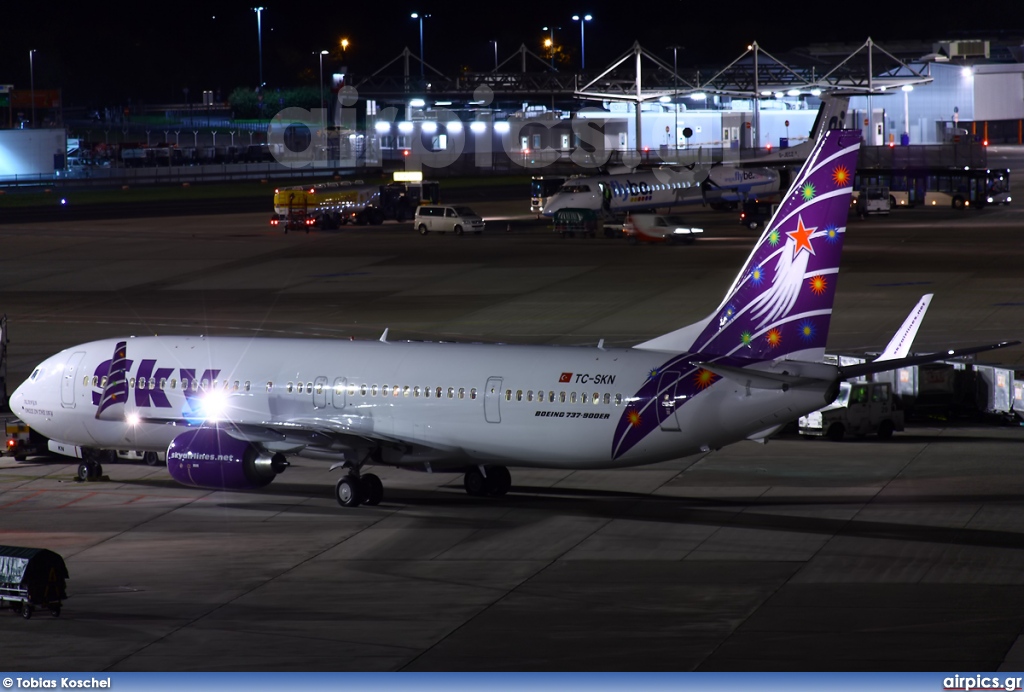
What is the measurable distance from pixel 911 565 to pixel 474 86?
6801 inches

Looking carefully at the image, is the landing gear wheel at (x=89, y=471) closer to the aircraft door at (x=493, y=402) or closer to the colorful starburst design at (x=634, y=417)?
the aircraft door at (x=493, y=402)

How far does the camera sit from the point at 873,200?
11181cm

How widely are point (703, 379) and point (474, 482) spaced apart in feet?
23.4

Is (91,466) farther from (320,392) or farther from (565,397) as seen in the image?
(565,397)

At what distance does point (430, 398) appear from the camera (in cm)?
3419

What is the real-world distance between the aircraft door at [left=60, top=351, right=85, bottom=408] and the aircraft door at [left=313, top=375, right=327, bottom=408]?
7334 millimetres

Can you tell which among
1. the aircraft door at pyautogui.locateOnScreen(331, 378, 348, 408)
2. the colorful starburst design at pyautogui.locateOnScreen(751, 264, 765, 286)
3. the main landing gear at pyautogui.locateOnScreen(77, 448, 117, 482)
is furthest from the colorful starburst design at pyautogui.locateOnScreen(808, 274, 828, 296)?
the main landing gear at pyautogui.locateOnScreen(77, 448, 117, 482)

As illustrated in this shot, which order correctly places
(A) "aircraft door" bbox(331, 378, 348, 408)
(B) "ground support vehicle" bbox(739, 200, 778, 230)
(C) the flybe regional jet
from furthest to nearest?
(B) "ground support vehicle" bbox(739, 200, 778, 230) < (A) "aircraft door" bbox(331, 378, 348, 408) < (C) the flybe regional jet

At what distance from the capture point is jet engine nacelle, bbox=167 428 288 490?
3356cm

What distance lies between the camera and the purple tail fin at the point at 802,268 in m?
31.3

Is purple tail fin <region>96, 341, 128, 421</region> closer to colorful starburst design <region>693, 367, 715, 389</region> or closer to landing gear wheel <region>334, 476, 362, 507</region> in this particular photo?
landing gear wheel <region>334, 476, 362, 507</region>

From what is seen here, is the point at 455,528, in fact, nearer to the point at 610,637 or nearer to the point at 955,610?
the point at 610,637

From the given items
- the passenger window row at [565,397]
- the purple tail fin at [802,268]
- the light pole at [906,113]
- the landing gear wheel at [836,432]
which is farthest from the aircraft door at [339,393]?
the light pole at [906,113]

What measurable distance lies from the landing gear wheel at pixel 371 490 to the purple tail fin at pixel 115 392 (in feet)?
24.3
